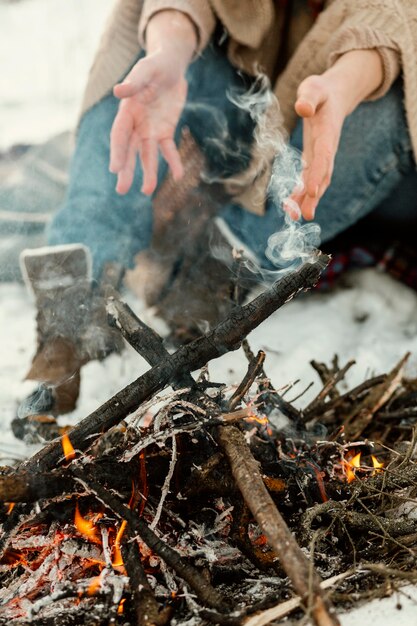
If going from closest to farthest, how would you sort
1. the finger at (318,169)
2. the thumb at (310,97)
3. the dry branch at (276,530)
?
the dry branch at (276,530) < the thumb at (310,97) < the finger at (318,169)

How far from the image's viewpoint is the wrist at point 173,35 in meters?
2.13

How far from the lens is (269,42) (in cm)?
244

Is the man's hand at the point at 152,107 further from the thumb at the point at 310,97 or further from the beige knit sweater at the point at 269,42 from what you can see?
the thumb at the point at 310,97

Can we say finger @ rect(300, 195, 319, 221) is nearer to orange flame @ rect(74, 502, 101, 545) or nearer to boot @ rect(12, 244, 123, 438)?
boot @ rect(12, 244, 123, 438)

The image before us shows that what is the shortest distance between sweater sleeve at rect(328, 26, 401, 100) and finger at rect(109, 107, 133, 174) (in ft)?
2.46

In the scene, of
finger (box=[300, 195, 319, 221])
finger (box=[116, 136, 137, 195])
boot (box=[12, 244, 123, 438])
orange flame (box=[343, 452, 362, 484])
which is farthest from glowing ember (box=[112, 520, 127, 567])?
finger (box=[116, 136, 137, 195])

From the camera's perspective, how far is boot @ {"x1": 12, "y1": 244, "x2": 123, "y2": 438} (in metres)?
2.00

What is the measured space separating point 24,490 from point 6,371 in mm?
1259

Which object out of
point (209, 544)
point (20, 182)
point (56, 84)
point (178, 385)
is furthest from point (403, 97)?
point (56, 84)

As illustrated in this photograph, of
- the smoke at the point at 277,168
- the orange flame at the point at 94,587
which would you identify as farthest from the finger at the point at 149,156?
the orange flame at the point at 94,587

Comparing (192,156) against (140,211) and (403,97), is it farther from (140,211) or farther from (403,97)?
(403,97)

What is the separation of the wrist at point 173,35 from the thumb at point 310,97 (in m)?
0.66

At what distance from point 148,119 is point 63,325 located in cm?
79

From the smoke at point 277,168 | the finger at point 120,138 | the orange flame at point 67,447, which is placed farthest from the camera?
the smoke at point 277,168
